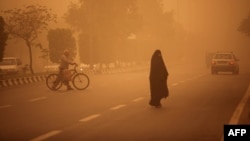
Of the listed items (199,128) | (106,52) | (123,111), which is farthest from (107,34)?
(199,128)

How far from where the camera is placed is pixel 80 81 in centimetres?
2338

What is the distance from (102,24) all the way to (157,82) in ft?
127

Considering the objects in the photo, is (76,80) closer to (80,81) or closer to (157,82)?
(80,81)

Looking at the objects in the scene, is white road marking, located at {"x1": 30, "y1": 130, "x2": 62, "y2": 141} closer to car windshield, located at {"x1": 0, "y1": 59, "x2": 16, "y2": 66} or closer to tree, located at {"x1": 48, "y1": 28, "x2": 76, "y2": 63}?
tree, located at {"x1": 48, "y1": 28, "x2": 76, "y2": 63}

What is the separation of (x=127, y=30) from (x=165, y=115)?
45.9 m

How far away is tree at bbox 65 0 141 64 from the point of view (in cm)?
5206

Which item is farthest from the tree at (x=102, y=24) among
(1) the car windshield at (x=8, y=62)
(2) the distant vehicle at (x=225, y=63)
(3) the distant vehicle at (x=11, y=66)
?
(2) the distant vehicle at (x=225, y=63)

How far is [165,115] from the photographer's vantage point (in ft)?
44.3

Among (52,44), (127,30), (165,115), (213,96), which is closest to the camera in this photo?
(165,115)

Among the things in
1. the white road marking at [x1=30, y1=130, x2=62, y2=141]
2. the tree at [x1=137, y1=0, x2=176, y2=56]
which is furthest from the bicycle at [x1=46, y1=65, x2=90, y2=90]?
the tree at [x1=137, y1=0, x2=176, y2=56]

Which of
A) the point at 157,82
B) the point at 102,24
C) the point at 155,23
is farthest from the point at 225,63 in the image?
the point at 155,23

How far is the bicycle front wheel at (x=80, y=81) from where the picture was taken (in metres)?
23.1

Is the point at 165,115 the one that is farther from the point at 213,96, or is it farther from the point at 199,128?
the point at 213,96

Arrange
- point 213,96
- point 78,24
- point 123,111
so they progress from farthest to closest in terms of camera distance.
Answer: point 78,24 < point 213,96 < point 123,111
